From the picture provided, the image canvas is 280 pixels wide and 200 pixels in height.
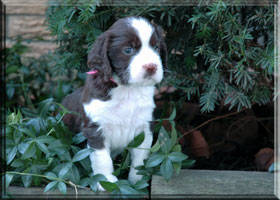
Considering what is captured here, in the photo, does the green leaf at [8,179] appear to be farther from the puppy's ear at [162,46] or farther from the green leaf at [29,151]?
the puppy's ear at [162,46]

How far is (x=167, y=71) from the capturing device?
298 centimetres

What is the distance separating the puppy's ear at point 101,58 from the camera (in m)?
2.71

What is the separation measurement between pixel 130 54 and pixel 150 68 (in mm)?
198

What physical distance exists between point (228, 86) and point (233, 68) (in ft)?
0.54

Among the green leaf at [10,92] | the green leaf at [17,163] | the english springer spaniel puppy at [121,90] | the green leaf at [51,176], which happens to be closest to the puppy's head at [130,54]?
the english springer spaniel puppy at [121,90]

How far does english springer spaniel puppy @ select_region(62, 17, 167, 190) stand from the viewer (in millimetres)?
2658

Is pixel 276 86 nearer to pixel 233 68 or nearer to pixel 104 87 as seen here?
pixel 233 68

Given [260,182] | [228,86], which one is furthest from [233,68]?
[260,182]

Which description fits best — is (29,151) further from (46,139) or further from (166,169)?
(166,169)

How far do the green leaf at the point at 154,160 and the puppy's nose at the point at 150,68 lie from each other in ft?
2.16

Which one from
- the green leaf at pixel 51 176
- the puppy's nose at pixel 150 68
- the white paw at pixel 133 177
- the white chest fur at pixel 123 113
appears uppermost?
the puppy's nose at pixel 150 68

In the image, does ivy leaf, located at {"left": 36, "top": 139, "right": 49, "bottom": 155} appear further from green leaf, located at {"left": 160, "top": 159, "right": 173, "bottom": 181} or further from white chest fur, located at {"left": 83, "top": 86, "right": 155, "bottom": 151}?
green leaf, located at {"left": 160, "top": 159, "right": 173, "bottom": 181}

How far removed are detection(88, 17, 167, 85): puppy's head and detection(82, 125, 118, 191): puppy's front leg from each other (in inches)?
18.0

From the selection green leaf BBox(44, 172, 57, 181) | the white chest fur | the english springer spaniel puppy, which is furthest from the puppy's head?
green leaf BBox(44, 172, 57, 181)
